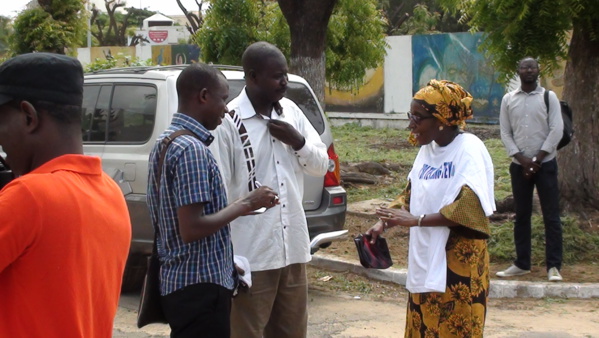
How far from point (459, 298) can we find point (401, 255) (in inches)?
169

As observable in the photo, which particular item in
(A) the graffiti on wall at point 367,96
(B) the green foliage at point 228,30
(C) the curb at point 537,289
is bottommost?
(C) the curb at point 537,289

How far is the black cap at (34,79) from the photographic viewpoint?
81.2 inches

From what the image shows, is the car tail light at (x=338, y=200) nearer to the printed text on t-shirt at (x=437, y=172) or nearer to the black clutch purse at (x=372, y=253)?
the black clutch purse at (x=372, y=253)

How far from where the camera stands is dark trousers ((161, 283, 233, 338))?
3.29 metres

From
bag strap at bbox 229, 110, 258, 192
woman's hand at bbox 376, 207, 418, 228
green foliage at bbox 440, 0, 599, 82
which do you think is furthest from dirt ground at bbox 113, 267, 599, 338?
green foliage at bbox 440, 0, 599, 82

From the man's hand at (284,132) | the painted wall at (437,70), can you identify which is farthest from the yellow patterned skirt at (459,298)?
the painted wall at (437,70)

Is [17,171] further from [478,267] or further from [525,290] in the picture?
[525,290]

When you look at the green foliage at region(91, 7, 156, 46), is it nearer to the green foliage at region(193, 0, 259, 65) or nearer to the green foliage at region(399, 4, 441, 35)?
the green foliage at region(399, 4, 441, 35)

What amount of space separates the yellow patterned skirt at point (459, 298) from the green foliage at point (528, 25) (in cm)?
414

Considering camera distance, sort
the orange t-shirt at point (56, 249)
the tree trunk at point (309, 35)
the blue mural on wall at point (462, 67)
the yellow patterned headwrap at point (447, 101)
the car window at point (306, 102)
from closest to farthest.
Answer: the orange t-shirt at point (56, 249) → the yellow patterned headwrap at point (447, 101) → the car window at point (306, 102) → the tree trunk at point (309, 35) → the blue mural on wall at point (462, 67)

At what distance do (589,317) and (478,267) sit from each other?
2871 millimetres

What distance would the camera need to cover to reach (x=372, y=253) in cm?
422

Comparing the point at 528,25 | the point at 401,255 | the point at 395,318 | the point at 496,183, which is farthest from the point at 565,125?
the point at 496,183

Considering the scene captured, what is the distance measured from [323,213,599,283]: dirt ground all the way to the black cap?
5898mm
